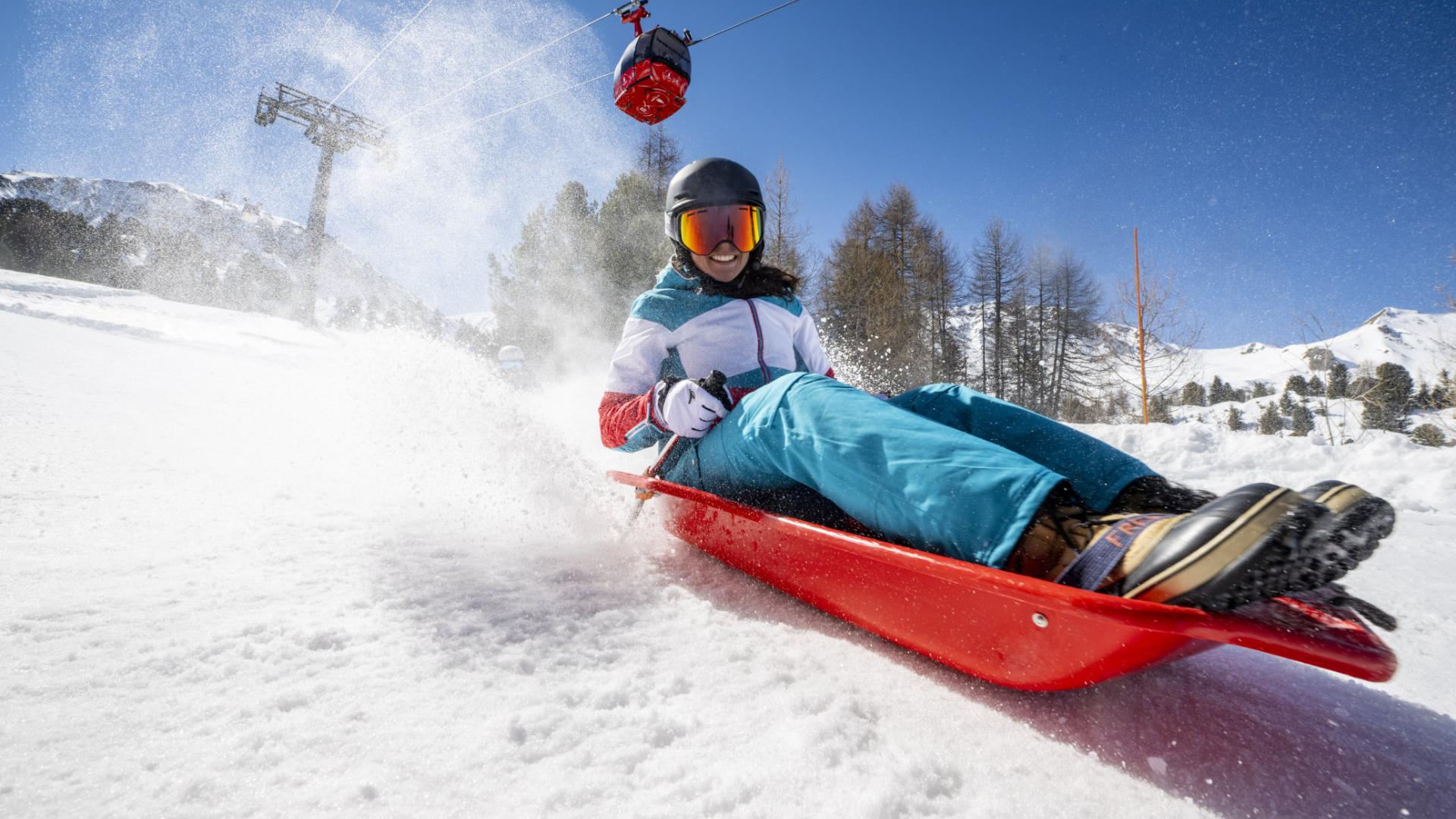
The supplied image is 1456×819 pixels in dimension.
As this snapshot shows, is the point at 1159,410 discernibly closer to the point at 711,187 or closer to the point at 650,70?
the point at 650,70

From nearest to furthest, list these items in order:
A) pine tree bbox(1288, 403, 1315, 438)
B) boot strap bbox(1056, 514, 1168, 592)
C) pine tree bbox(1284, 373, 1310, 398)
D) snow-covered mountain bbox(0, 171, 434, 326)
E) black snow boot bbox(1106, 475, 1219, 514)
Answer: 1. boot strap bbox(1056, 514, 1168, 592)
2. black snow boot bbox(1106, 475, 1219, 514)
3. pine tree bbox(1288, 403, 1315, 438)
4. pine tree bbox(1284, 373, 1310, 398)
5. snow-covered mountain bbox(0, 171, 434, 326)

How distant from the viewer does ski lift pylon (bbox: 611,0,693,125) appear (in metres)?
5.24

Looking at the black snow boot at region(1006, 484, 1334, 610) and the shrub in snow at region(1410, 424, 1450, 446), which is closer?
the black snow boot at region(1006, 484, 1334, 610)

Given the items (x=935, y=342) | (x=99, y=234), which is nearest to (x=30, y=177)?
(x=99, y=234)

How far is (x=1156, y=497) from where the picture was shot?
1127 millimetres

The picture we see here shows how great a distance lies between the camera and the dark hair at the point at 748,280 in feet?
6.89

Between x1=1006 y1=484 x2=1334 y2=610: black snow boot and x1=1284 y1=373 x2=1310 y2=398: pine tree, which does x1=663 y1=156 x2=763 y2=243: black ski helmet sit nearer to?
x1=1006 y1=484 x2=1334 y2=610: black snow boot

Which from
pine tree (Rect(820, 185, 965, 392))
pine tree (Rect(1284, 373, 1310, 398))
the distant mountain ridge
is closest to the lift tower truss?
pine tree (Rect(820, 185, 965, 392))

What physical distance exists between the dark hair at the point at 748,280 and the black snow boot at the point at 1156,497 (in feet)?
4.47

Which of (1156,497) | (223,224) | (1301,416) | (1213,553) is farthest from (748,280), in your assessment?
(223,224)

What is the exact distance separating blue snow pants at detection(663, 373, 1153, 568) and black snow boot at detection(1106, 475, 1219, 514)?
2 cm

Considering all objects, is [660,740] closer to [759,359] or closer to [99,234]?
[759,359]

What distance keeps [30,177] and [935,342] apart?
180m

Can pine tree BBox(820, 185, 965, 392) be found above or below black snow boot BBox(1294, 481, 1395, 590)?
above
